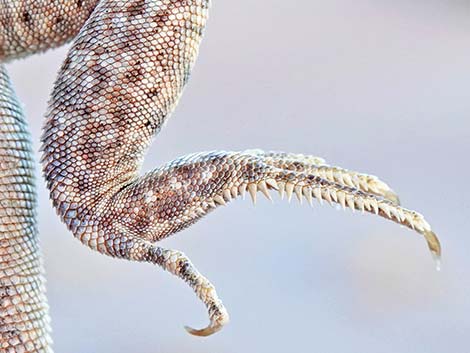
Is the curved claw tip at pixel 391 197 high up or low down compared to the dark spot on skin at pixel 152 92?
up

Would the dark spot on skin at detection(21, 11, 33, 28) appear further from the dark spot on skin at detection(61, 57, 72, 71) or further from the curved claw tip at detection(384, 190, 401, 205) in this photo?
the curved claw tip at detection(384, 190, 401, 205)

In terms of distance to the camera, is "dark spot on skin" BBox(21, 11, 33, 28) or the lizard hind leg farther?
"dark spot on skin" BBox(21, 11, 33, 28)

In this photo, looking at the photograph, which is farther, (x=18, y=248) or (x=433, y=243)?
(x=18, y=248)

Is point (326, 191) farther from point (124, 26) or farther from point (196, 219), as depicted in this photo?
point (124, 26)

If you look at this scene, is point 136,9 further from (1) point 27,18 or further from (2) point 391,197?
(2) point 391,197

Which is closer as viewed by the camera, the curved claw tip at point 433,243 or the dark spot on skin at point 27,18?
the curved claw tip at point 433,243

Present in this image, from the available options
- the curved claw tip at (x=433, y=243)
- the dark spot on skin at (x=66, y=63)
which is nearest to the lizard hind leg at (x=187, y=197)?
the curved claw tip at (x=433, y=243)

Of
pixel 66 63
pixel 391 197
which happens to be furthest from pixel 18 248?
pixel 391 197

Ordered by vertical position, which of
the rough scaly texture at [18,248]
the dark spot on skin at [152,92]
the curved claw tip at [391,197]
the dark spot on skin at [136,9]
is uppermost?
the dark spot on skin at [136,9]

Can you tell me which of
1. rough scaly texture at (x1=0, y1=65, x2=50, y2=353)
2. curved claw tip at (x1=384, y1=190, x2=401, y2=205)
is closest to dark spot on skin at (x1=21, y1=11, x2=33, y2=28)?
rough scaly texture at (x1=0, y1=65, x2=50, y2=353)

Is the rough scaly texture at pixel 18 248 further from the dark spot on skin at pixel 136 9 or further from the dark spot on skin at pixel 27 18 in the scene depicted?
the dark spot on skin at pixel 136 9
